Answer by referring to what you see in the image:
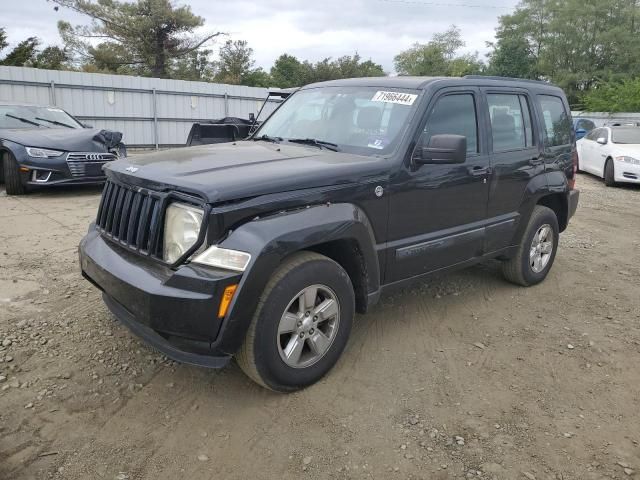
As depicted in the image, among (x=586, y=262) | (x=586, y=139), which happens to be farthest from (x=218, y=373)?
(x=586, y=139)

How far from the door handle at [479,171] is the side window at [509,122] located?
0.24m

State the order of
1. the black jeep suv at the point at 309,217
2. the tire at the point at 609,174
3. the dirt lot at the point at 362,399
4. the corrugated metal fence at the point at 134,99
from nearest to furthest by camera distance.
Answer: the dirt lot at the point at 362,399 → the black jeep suv at the point at 309,217 → the tire at the point at 609,174 → the corrugated metal fence at the point at 134,99

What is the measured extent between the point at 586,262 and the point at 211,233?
16.1ft

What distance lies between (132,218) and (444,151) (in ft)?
6.43

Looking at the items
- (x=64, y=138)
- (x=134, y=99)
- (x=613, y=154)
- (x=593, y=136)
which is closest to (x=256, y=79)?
(x=134, y=99)

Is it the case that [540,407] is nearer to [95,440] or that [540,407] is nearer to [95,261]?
[95,440]

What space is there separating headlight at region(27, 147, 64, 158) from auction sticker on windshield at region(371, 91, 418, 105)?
19.9 ft

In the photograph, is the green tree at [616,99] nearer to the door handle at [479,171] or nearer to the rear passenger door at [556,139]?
the rear passenger door at [556,139]

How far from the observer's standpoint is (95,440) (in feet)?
8.48

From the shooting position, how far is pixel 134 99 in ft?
51.3

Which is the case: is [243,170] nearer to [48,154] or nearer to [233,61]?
[48,154]

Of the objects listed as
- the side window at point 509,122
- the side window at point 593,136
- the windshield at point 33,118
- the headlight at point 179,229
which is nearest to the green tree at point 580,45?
the side window at point 593,136

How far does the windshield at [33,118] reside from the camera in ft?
28.2

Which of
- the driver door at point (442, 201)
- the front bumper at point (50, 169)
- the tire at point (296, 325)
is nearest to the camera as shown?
the tire at point (296, 325)
